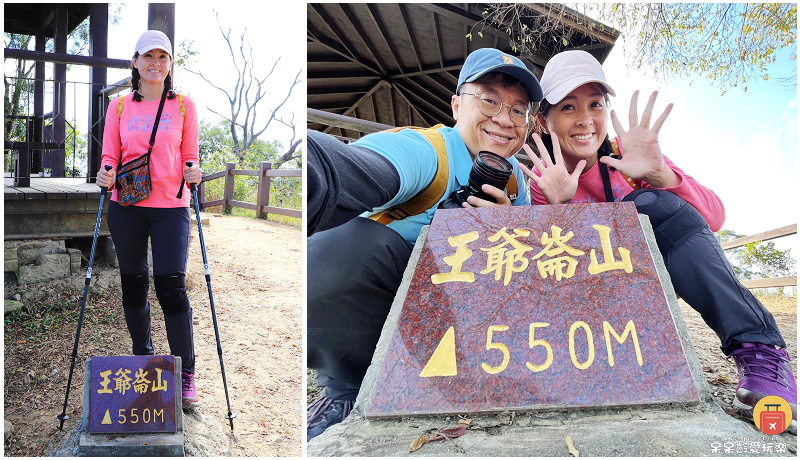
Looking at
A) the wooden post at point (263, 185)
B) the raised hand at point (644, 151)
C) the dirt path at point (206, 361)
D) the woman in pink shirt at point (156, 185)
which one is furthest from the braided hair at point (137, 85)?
the wooden post at point (263, 185)

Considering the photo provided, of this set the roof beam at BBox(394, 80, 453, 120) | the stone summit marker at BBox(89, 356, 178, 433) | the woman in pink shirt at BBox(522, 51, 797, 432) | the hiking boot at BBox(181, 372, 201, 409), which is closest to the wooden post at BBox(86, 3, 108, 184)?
the hiking boot at BBox(181, 372, 201, 409)

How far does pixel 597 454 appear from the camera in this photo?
152cm

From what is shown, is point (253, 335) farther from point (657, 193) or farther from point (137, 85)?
point (657, 193)

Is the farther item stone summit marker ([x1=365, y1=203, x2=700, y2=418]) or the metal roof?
the metal roof

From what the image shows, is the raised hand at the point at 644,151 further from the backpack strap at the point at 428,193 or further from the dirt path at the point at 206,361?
the dirt path at the point at 206,361

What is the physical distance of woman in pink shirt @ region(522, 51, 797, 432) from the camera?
6.45 ft

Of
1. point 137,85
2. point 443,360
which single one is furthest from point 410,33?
point 443,360

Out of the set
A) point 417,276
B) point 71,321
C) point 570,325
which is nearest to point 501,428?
point 570,325

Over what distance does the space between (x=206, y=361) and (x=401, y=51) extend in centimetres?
319

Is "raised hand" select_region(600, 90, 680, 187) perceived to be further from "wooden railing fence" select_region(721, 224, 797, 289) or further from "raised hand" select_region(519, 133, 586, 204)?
"wooden railing fence" select_region(721, 224, 797, 289)

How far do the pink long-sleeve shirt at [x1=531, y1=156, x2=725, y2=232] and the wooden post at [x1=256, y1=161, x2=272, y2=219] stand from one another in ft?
21.8

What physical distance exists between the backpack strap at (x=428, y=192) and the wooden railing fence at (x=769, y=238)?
364 centimetres

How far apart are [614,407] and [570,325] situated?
30 centimetres

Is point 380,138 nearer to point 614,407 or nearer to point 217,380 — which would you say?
point 614,407
